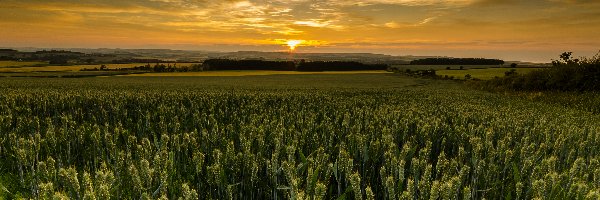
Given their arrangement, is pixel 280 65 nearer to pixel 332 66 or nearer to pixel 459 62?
pixel 332 66

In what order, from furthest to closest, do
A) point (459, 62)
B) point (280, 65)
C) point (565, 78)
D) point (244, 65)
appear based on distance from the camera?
point (459, 62)
point (280, 65)
point (244, 65)
point (565, 78)

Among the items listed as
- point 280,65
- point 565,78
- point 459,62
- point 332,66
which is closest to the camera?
point 565,78

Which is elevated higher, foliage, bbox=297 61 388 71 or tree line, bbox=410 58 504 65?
tree line, bbox=410 58 504 65

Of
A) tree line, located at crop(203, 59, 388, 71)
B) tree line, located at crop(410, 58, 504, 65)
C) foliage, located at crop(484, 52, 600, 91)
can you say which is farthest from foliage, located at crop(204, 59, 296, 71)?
foliage, located at crop(484, 52, 600, 91)

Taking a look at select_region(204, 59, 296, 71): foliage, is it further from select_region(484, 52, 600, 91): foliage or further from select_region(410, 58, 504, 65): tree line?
select_region(484, 52, 600, 91): foliage

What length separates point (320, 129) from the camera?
7.23 meters

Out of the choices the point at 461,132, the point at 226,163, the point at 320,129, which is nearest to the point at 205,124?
the point at 320,129

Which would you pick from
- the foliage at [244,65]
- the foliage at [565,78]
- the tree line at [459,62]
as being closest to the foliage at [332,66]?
the foliage at [244,65]

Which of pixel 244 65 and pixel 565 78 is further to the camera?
pixel 244 65

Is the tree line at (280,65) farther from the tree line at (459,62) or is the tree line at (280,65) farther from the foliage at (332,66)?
the tree line at (459,62)

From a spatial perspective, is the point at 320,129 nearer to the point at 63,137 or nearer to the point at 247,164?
the point at 247,164

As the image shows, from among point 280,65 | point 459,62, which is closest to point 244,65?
point 280,65

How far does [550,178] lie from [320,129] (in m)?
4.49

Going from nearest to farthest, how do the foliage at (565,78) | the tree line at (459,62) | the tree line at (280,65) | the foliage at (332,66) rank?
the foliage at (565,78) < the tree line at (280,65) < the foliage at (332,66) < the tree line at (459,62)
